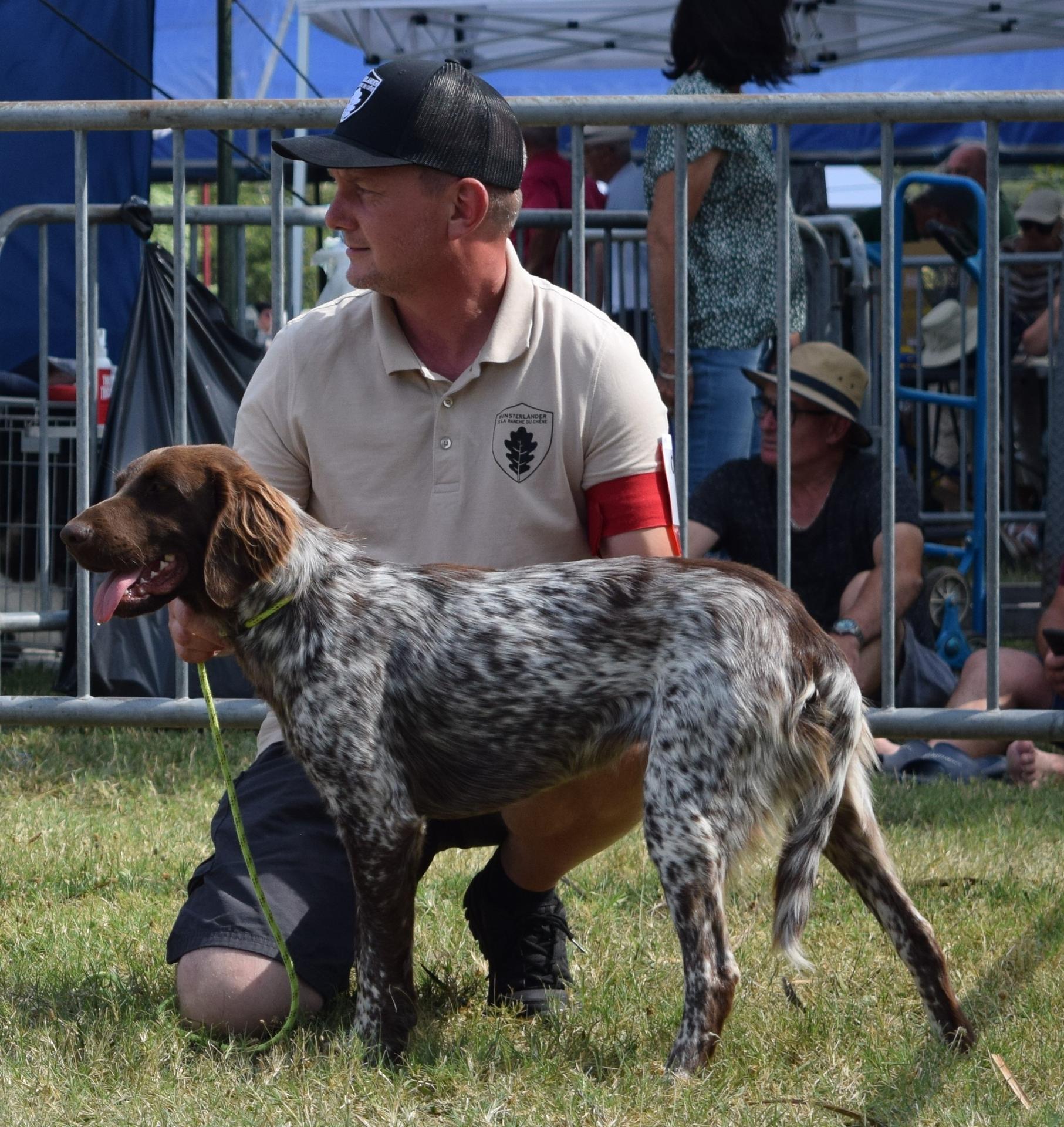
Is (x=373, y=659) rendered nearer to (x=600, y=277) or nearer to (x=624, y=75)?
(x=600, y=277)

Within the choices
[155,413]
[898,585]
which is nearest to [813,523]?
[898,585]

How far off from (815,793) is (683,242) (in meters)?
1.83

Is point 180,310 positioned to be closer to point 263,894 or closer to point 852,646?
point 263,894

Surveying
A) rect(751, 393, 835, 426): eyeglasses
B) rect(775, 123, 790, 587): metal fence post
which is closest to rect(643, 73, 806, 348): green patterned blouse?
rect(751, 393, 835, 426): eyeglasses

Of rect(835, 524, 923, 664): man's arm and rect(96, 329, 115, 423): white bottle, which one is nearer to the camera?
rect(835, 524, 923, 664): man's arm

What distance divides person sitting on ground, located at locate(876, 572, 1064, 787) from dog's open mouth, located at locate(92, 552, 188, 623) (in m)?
3.05

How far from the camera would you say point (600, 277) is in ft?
23.2

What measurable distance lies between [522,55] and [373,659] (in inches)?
388

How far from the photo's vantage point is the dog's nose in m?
2.67

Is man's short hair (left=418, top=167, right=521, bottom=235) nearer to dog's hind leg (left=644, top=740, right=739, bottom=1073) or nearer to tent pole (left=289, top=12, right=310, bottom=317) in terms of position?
dog's hind leg (left=644, top=740, right=739, bottom=1073)

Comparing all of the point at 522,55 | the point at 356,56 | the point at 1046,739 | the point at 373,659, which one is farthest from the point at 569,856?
the point at 356,56

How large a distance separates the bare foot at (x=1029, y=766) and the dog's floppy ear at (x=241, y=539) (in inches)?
124

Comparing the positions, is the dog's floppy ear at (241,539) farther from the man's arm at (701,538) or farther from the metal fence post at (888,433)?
the man's arm at (701,538)

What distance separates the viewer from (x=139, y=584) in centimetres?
276
